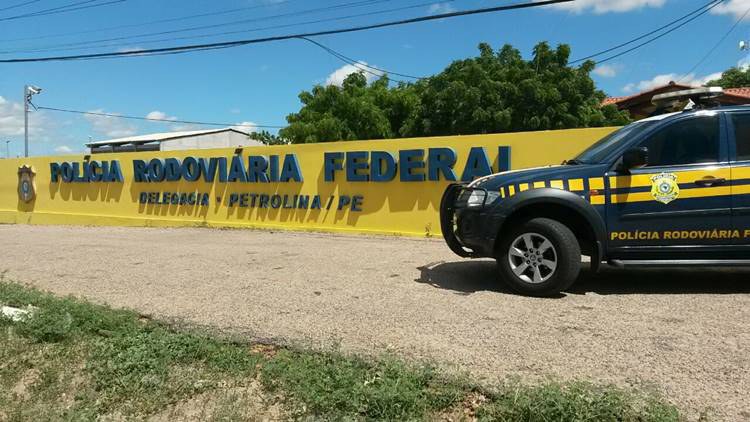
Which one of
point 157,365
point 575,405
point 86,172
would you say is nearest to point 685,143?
point 575,405

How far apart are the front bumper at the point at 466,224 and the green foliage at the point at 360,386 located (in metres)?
2.18

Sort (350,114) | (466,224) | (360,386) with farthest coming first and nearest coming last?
(350,114)
(466,224)
(360,386)

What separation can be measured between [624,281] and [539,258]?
1.42 meters

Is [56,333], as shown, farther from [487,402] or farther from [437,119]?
[437,119]

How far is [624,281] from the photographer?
20.3ft

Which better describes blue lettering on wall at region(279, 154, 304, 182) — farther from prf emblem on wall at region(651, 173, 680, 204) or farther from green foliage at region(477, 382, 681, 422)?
green foliage at region(477, 382, 681, 422)

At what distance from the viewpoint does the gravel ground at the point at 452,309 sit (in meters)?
3.65

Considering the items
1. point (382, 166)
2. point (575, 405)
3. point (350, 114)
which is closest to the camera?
point (575, 405)

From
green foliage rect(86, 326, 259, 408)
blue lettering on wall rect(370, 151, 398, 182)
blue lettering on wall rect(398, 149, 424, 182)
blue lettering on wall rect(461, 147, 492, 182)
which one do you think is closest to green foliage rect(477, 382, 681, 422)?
green foliage rect(86, 326, 259, 408)

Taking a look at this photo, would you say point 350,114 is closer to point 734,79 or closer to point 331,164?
point 331,164

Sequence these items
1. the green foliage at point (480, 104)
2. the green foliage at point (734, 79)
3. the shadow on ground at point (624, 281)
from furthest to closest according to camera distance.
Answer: the green foliage at point (734, 79) → the green foliage at point (480, 104) → the shadow on ground at point (624, 281)

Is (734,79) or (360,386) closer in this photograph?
(360,386)

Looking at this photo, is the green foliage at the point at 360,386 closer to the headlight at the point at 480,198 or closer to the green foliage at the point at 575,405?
the green foliage at the point at 575,405

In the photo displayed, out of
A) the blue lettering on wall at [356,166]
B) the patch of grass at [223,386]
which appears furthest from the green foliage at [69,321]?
the blue lettering on wall at [356,166]
